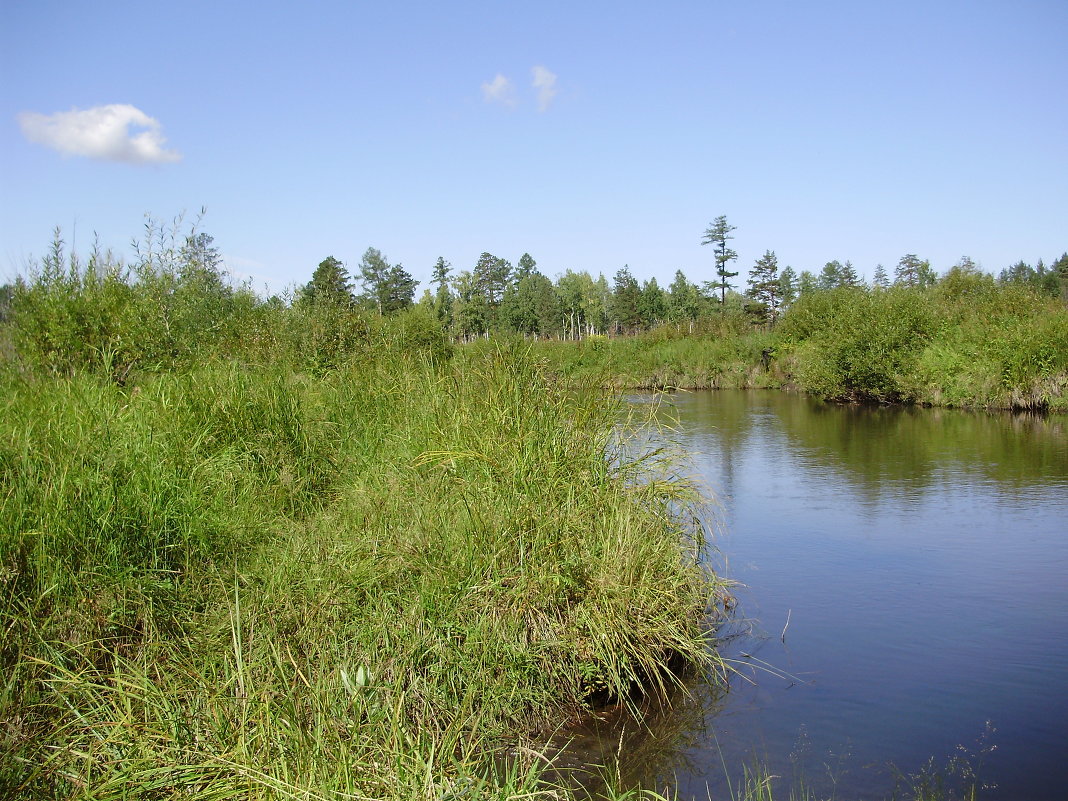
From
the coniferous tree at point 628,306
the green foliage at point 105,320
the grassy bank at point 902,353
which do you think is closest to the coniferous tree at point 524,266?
the coniferous tree at point 628,306

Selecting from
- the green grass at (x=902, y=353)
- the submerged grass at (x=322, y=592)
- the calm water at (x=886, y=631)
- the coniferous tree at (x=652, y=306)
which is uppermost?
the coniferous tree at (x=652, y=306)

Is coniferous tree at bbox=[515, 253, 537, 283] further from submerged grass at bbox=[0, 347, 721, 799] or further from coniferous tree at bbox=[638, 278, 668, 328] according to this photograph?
submerged grass at bbox=[0, 347, 721, 799]

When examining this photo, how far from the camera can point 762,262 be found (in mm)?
67250

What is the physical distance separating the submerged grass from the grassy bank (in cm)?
890

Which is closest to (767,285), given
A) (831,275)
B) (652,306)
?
(652,306)

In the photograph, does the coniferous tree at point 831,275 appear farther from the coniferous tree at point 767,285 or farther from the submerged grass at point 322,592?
the submerged grass at point 322,592

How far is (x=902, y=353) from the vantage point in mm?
26562

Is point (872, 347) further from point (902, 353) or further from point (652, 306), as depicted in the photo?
point (652, 306)

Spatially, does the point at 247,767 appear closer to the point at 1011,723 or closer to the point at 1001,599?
the point at 1011,723

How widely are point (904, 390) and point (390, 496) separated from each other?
2346 centimetres

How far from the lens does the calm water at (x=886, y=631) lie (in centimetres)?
541

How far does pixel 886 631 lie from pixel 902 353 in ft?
69.6

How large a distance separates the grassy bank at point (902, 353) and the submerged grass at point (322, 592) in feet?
29.2

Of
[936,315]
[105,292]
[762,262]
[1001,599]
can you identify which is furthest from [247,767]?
[762,262]
